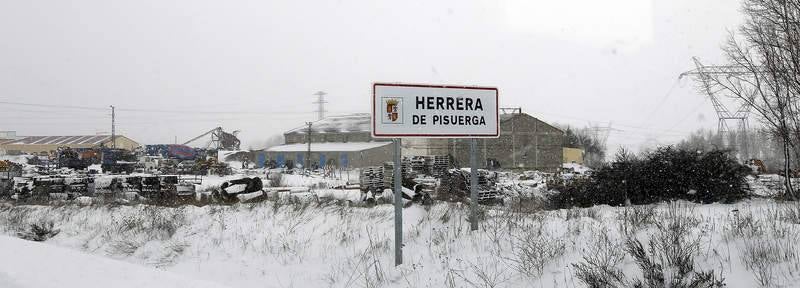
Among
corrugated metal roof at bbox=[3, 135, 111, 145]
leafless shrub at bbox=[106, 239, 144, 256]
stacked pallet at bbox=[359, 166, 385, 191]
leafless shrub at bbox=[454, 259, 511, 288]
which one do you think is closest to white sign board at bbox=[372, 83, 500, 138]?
leafless shrub at bbox=[454, 259, 511, 288]

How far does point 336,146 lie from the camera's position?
57344 mm

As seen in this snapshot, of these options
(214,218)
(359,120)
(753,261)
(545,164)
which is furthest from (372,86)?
(359,120)

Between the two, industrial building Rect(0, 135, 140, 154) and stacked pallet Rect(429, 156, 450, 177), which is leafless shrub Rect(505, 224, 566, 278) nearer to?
stacked pallet Rect(429, 156, 450, 177)

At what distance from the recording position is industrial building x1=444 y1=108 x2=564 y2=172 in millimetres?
53750

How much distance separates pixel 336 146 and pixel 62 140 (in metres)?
66.6

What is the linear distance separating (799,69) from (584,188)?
539cm

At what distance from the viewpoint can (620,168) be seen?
13445 millimetres

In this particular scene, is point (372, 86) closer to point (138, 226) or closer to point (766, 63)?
point (138, 226)

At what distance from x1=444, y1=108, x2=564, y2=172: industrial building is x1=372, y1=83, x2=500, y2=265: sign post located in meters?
46.7

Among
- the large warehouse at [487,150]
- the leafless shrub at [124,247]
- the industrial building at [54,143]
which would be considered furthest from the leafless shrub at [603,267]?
the industrial building at [54,143]

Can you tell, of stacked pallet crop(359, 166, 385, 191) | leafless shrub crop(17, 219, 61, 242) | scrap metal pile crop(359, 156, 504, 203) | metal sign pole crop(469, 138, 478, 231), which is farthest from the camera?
stacked pallet crop(359, 166, 385, 191)

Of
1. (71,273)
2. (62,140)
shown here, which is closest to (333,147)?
(71,273)

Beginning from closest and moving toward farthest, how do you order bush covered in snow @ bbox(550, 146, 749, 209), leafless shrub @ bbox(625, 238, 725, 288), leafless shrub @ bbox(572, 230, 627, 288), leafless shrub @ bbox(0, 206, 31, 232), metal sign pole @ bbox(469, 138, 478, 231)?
leafless shrub @ bbox(625, 238, 725, 288) < leafless shrub @ bbox(572, 230, 627, 288) < metal sign pole @ bbox(469, 138, 478, 231) < leafless shrub @ bbox(0, 206, 31, 232) < bush covered in snow @ bbox(550, 146, 749, 209)

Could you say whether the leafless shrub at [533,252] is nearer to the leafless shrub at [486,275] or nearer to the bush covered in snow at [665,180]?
the leafless shrub at [486,275]
